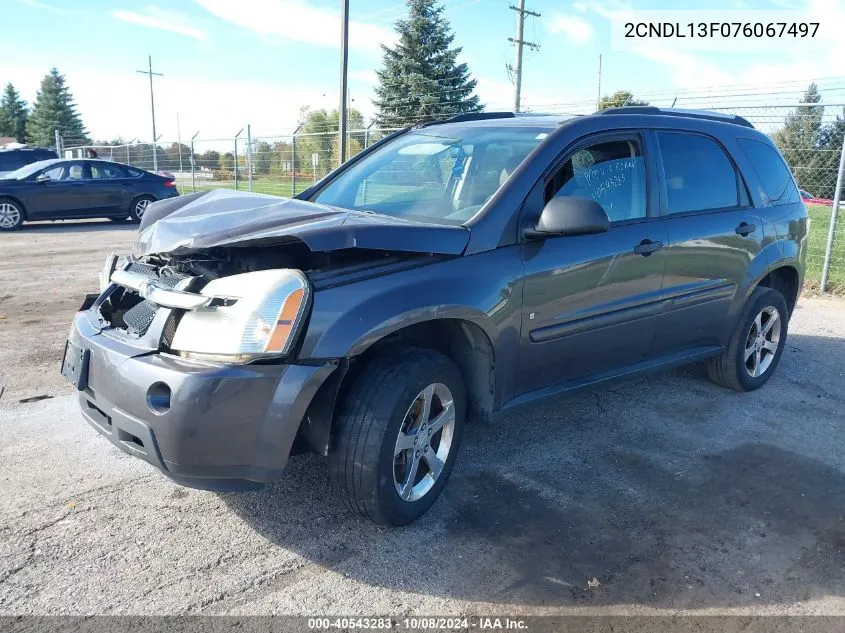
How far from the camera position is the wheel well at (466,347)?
3277 millimetres

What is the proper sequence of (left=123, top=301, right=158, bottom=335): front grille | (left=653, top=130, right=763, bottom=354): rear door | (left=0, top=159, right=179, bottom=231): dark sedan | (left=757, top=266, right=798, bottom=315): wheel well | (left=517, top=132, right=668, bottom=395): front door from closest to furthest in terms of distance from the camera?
(left=123, top=301, right=158, bottom=335): front grille
(left=517, top=132, right=668, bottom=395): front door
(left=653, top=130, right=763, bottom=354): rear door
(left=757, top=266, right=798, bottom=315): wheel well
(left=0, top=159, right=179, bottom=231): dark sedan

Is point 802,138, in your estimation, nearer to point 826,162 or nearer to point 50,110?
point 826,162

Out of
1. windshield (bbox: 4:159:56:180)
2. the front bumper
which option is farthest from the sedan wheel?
the front bumper

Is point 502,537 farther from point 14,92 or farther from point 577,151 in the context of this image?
point 14,92

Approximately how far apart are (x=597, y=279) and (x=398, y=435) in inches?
57.3

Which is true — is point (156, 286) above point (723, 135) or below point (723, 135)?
below

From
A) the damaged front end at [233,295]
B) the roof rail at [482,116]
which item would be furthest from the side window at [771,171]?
the damaged front end at [233,295]

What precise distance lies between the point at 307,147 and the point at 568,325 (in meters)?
15.9

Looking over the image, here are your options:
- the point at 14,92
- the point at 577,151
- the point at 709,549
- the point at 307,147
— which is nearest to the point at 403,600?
the point at 709,549

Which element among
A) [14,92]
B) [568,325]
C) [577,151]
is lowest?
[568,325]

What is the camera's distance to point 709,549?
305cm

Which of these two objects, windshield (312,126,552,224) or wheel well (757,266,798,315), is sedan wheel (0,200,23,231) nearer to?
windshield (312,126,552,224)

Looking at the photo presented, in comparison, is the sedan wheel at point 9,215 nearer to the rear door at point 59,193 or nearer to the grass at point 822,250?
the rear door at point 59,193

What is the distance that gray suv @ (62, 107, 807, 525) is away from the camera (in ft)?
8.66
